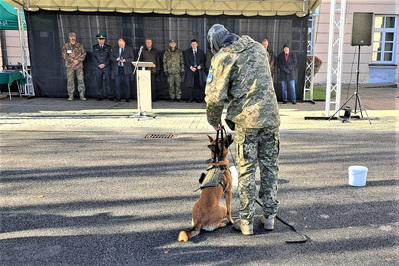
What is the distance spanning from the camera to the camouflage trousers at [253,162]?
328 cm

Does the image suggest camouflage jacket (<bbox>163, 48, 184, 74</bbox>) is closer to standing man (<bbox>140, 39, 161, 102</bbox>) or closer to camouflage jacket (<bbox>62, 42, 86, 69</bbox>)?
standing man (<bbox>140, 39, 161, 102</bbox>)

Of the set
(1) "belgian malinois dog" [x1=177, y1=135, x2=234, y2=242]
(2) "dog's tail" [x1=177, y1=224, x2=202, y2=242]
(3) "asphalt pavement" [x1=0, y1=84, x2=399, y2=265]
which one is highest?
(1) "belgian malinois dog" [x1=177, y1=135, x2=234, y2=242]

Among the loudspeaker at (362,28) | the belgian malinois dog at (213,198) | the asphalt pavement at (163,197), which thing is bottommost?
the asphalt pavement at (163,197)

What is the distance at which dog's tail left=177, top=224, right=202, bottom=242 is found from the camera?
10.5 feet

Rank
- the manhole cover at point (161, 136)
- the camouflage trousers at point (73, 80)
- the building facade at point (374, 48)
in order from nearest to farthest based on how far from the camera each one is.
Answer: the manhole cover at point (161, 136) → the camouflage trousers at point (73, 80) → the building facade at point (374, 48)

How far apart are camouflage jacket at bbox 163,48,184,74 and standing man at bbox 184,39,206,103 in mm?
227

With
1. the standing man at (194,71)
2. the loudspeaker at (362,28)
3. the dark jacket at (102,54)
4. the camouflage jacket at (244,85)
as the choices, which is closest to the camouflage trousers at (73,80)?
the dark jacket at (102,54)

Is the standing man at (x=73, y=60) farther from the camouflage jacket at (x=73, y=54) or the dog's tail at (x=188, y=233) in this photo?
the dog's tail at (x=188, y=233)

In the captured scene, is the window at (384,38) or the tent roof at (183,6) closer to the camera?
the tent roof at (183,6)

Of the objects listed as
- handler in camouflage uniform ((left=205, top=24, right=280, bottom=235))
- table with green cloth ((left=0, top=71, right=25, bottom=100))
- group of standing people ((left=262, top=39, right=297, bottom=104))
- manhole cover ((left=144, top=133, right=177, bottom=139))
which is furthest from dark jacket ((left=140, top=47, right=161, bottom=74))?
handler in camouflage uniform ((left=205, top=24, right=280, bottom=235))

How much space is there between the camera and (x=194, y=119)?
9930mm

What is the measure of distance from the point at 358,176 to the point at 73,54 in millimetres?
10936

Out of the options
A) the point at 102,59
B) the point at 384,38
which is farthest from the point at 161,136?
the point at 384,38

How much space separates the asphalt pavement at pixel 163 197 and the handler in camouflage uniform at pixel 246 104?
0.57m
